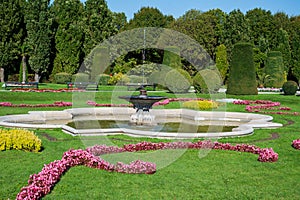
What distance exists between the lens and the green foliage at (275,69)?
105ft

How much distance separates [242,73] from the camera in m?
22.5

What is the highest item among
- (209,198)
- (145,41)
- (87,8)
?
(87,8)

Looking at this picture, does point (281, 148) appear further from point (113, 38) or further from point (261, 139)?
point (113, 38)

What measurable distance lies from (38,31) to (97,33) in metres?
6.19

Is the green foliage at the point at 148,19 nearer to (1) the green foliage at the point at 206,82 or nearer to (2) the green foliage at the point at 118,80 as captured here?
(2) the green foliage at the point at 118,80

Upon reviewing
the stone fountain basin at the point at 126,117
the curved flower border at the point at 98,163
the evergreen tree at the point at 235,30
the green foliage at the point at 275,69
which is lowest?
the curved flower border at the point at 98,163

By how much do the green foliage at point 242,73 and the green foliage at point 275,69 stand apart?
410 inches

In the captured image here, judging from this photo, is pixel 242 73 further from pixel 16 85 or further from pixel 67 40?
pixel 67 40

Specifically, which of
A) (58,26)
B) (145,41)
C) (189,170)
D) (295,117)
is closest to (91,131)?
(189,170)

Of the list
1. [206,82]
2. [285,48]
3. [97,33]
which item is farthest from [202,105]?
[285,48]

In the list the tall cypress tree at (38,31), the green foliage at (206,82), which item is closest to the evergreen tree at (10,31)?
the tall cypress tree at (38,31)

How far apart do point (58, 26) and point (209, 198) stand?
30.4 meters

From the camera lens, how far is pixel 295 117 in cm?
1330

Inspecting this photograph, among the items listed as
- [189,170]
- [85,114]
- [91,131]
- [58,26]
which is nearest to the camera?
[189,170]
